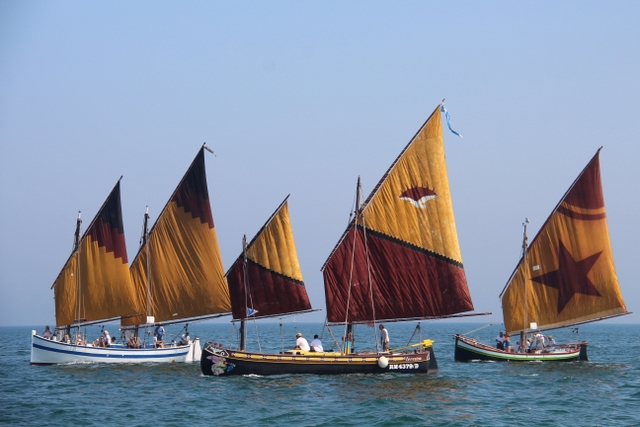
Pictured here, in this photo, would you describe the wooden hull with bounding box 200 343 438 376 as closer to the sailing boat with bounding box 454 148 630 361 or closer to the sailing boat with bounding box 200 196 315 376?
the sailing boat with bounding box 200 196 315 376

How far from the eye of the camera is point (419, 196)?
150 feet

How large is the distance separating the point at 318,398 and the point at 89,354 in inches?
870

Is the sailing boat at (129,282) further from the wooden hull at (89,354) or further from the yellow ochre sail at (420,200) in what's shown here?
the yellow ochre sail at (420,200)

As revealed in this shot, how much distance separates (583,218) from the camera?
5653 centimetres

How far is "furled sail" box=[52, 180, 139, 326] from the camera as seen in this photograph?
5600cm

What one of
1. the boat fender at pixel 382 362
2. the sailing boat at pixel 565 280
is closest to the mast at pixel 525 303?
the sailing boat at pixel 565 280

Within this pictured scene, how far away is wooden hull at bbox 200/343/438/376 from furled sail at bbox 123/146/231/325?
889 cm

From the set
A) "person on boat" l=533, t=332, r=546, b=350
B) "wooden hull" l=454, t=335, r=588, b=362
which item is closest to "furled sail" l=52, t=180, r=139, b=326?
"wooden hull" l=454, t=335, r=588, b=362

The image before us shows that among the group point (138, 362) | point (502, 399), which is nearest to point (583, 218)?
point (502, 399)

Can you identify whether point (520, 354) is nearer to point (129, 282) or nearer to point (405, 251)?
point (405, 251)

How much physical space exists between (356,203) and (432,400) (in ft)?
39.0

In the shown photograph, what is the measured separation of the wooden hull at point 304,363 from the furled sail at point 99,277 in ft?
42.8

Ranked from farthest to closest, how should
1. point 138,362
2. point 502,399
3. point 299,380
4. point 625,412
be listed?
point 138,362 → point 299,380 → point 502,399 → point 625,412

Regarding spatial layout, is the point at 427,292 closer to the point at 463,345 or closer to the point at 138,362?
the point at 463,345
